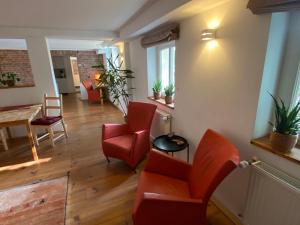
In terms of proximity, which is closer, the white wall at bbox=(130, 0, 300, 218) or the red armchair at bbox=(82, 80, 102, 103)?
the white wall at bbox=(130, 0, 300, 218)

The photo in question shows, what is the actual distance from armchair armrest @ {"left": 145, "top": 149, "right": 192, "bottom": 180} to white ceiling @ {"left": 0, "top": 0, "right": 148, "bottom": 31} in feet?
6.01

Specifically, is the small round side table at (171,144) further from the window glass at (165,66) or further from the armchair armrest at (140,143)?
the window glass at (165,66)

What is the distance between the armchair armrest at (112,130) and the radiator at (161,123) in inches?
23.2

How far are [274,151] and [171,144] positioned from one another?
111 cm

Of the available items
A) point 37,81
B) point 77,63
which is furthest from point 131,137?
point 77,63

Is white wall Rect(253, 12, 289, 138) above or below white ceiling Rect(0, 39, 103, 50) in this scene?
below

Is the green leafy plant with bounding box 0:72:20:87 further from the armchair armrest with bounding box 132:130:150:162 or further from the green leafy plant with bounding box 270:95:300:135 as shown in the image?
the green leafy plant with bounding box 270:95:300:135

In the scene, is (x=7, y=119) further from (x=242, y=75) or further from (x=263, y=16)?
(x=263, y=16)

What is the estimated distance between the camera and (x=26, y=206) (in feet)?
6.14

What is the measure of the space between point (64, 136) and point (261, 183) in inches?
138

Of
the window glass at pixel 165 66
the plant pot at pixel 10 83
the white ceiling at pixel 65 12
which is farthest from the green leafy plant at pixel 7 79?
the window glass at pixel 165 66

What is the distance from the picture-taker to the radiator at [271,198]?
1116mm

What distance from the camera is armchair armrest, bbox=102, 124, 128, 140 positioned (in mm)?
2561

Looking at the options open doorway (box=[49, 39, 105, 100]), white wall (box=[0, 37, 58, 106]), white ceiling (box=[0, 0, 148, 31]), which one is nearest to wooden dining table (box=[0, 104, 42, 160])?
white wall (box=[0, 37, 58, 106])
